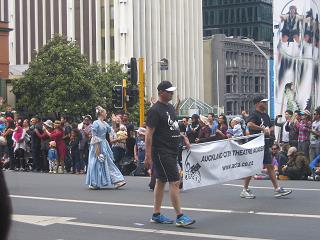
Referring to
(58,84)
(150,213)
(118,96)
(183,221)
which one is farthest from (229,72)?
(183,221)

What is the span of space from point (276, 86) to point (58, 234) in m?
36.9

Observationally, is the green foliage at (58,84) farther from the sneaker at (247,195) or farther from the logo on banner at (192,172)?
the logo on banner at (192,172)

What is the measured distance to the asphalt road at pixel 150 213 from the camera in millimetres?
8133

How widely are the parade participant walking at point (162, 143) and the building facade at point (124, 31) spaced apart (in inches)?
2683

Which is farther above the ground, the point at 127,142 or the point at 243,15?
the point at 243,15

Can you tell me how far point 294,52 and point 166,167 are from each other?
122 feet

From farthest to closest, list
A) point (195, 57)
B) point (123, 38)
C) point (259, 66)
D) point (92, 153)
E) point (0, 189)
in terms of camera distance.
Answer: point (259, 66) < point (195, 57) < point (123, 38) < point (92, 153) < point (0, 189)

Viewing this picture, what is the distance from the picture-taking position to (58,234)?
26.9 feet

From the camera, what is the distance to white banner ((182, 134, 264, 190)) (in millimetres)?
10039

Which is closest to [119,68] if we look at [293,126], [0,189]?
[293,126]

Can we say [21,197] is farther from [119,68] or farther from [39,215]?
[119,68]

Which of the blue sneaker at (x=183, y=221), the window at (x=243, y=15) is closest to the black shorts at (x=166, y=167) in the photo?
the blue sneaker at (x=183, y=221)

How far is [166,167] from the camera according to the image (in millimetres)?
8672

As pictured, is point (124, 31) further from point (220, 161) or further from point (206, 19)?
point (220, 161)
